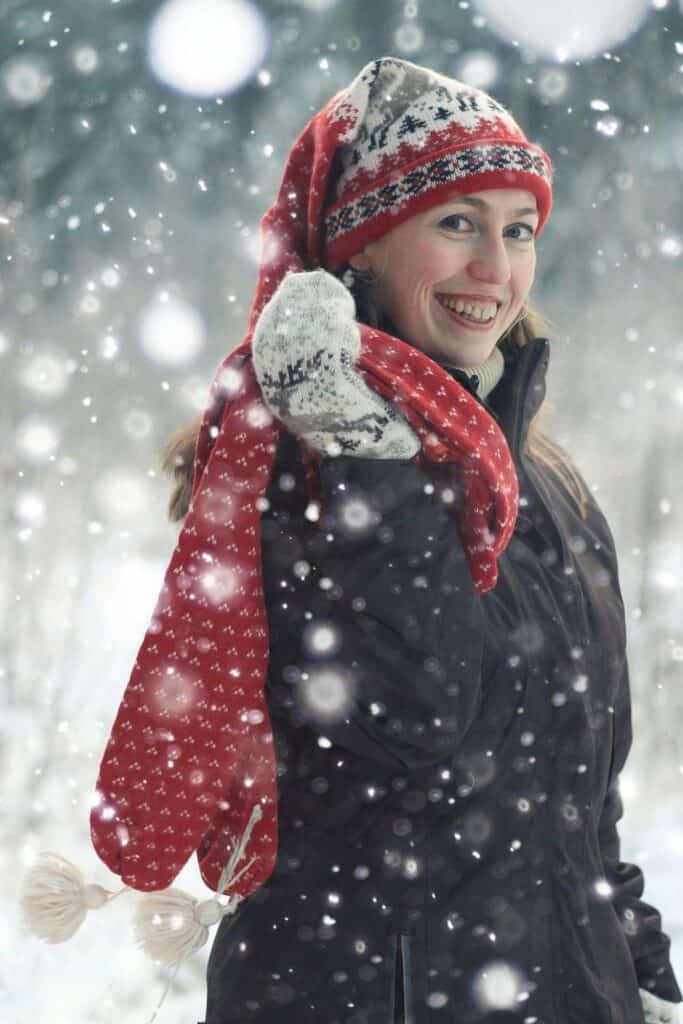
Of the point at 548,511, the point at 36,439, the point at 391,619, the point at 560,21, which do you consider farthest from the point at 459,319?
the point at 36,439

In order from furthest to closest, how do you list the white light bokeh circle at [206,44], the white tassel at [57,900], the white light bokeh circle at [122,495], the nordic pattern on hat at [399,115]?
the white light bokeh circle at [122,495]
the white light bokeh circle at [206,44]
the nordic pattern on hat at [399,115]
the white tassel at [57,900]

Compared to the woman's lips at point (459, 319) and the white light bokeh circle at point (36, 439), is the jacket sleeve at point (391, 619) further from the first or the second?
the white light bokeh circle at point (36, 439)

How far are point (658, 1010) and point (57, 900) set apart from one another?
62 cm

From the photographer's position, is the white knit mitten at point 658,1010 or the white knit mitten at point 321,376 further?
the white knit mitten at point 658,1010

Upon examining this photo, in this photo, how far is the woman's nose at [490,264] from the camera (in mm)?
951

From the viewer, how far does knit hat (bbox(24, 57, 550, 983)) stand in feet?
2.72

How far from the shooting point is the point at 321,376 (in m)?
0.77

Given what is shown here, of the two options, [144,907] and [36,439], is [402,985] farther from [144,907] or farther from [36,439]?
[36,439]

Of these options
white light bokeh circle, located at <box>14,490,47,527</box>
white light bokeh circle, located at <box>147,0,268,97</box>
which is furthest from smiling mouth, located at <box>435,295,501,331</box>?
white light bokeh circle, located at <box>14,490,47,527</box>

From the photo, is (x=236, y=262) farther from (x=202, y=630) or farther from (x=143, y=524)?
(x=202, y=630)

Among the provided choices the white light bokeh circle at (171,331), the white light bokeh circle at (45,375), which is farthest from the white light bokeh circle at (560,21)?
the white light bokeh circle at (45,375)

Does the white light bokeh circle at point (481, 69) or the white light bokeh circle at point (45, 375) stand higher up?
the white light bokeh circle at point (481, 69)

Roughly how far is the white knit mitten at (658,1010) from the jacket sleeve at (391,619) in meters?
0.47

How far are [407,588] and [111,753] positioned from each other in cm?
28
